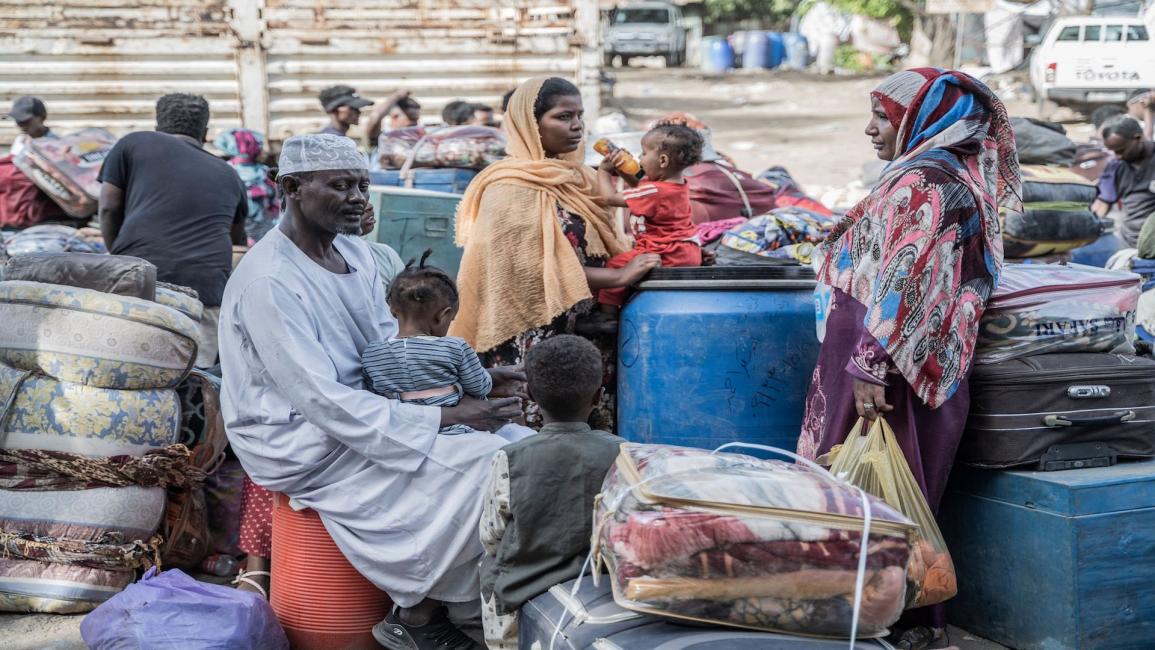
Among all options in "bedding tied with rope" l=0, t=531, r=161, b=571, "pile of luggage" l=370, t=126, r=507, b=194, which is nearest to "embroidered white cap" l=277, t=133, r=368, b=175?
"bedding tied with rope" l=0, t=531, r=161, b=571

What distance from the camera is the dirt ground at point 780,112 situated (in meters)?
16.5

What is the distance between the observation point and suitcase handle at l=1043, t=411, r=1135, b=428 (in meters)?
3.37

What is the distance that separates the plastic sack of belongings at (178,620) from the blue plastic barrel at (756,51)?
104 feet

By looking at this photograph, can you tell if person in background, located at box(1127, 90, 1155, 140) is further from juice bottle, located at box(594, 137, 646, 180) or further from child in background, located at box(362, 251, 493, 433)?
child in background, located at box(362, 251, 493, 433)

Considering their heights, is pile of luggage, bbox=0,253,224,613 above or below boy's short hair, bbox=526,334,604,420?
below

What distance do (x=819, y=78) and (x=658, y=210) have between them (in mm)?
25472

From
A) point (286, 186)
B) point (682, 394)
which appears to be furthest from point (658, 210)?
point (286, 186)

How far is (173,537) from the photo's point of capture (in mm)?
4051

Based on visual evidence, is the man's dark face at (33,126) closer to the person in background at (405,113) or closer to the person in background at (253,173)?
the person in background at (253,173)

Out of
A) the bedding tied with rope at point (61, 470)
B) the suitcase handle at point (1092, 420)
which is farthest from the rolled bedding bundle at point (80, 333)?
the suitcase handle at point (1092, 420)

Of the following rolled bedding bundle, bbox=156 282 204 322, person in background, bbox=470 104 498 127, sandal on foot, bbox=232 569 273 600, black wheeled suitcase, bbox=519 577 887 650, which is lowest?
sandal on foot, bbox=232 569 273 600

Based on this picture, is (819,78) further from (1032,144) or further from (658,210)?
(658,210)

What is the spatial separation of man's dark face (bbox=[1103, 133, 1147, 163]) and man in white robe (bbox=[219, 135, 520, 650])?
6.96 m

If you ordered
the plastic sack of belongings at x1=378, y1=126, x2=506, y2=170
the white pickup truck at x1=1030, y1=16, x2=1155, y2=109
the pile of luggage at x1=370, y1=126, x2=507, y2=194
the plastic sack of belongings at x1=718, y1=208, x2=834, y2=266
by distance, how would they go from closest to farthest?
the plastic sack of belongings at x1=718, y1=208, x2=834, y2=266 → the pile of luggage at x1=370, y1=126, x2=507, y2=194 → the plastic sack of belongings at x1=378, y1=126, x2=506, y2=170 → the white pickup truck at x1=1030, y1=16, x2=1155, y2=109
